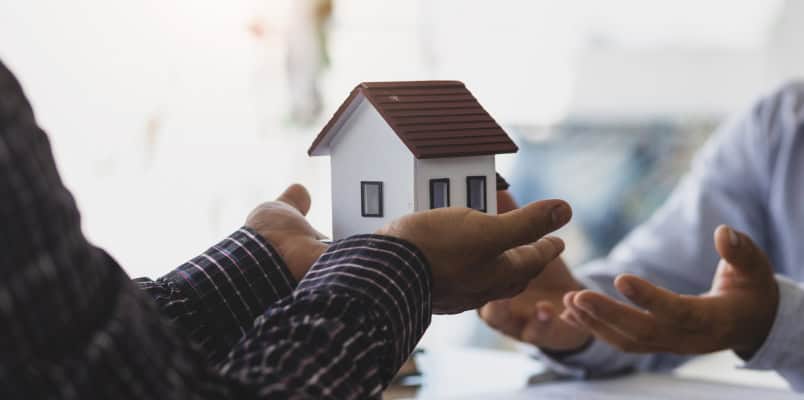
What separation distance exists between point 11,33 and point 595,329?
0.98 metres

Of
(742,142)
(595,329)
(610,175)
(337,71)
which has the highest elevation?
(337,71)

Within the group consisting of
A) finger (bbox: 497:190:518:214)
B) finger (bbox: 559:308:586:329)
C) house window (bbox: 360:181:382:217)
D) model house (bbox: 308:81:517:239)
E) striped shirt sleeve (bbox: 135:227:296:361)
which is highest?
model house (bbox: 308:81:517:239)

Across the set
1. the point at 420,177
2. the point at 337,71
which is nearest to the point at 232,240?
the point at 420,177

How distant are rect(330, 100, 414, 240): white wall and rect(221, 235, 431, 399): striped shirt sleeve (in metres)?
0.10

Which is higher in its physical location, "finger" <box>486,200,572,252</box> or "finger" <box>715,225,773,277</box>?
"finger" <box>486,200,572,252</box>

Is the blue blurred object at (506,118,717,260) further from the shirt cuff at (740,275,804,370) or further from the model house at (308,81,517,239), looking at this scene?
the model house at (308,81,517,239)

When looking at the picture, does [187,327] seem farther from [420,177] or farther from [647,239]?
[647,239]

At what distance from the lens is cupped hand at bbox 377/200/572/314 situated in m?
0.65

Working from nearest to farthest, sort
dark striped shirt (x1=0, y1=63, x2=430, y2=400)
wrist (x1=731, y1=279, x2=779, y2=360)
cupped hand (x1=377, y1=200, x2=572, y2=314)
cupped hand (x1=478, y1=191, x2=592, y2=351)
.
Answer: dark striped shirt (x1=0, y1=63, x2=430, y2=400), cupped hand (x1=377, y1=200, x2=572, y2=314), wrist (x1=731, y1=279, x2=779, y2=360), cupped hand (x1=478, y1=191, x2=592, y2=351)

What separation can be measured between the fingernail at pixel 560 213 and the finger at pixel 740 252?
1.23 ft

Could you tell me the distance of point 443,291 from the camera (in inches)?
27.1

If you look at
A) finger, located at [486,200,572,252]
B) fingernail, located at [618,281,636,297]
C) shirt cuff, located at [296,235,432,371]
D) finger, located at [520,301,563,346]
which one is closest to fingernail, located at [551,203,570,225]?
finger, located at [486,200,572,252]

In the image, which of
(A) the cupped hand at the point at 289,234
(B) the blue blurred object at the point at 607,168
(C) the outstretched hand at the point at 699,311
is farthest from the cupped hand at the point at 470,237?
(B) the blue blurred object at the point at 607,168

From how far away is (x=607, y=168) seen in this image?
3.07 meters
